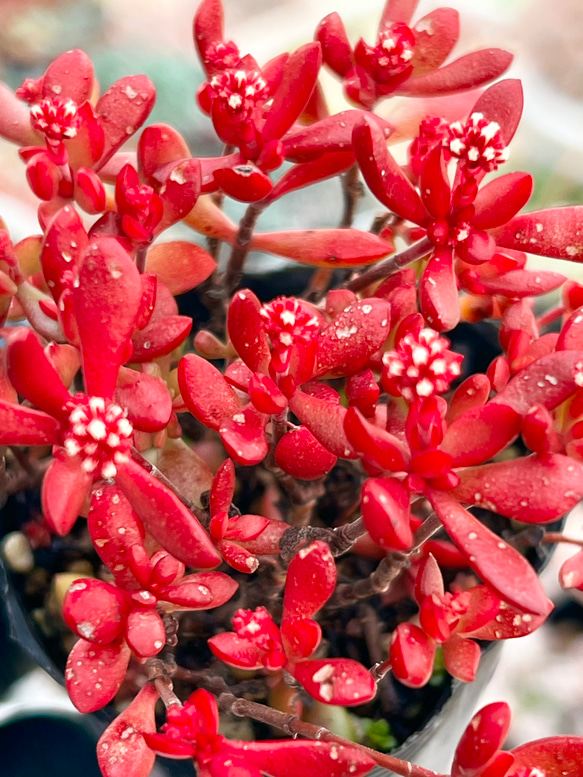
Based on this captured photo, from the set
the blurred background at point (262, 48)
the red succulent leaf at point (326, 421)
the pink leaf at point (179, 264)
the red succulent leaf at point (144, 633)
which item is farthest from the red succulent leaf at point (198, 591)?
the blurred background at point (262, 48)

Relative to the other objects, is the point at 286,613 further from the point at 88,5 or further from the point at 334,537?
the point at 88,5

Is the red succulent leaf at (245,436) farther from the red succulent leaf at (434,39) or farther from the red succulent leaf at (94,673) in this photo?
the red succulent leaf at (434,39)

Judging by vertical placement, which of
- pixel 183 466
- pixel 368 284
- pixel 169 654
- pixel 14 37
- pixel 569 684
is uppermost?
pixel 14 37

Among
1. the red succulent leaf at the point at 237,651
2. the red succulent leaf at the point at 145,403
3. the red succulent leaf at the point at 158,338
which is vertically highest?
the red succulent leaf at the point at 158,338

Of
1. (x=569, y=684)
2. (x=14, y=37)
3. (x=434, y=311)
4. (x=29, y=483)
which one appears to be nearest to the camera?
(x=434, y=311)

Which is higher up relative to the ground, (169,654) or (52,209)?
(52,209)

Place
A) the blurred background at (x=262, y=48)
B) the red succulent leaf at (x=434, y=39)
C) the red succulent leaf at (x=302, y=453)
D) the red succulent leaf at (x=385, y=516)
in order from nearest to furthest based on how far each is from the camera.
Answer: the red succulent leaf at (x=385, y=516), the red succulent leaf at (x=302, y=453), the red succulent leaf at (x=434, y=39), the blurred background at (x=262, y=48)

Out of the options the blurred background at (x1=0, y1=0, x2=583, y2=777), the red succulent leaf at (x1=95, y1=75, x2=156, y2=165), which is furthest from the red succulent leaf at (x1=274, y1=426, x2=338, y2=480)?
the blurred background at (x1=0, y1=0, x2=583, y2=777)

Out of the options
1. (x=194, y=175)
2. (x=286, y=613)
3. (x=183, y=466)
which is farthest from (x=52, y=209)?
(x=286, y=613)
